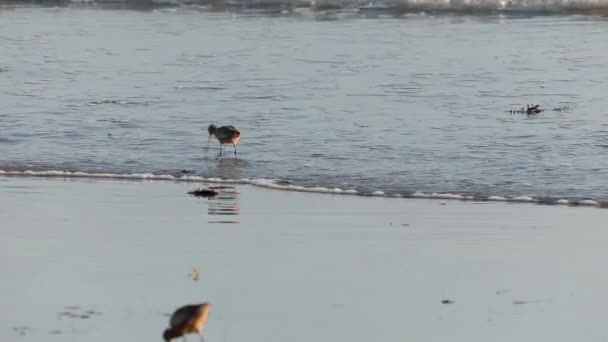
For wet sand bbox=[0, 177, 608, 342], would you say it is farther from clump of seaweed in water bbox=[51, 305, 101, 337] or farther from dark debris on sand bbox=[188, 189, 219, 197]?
dark debris on sand bbox=[188, 189, 219, 197]

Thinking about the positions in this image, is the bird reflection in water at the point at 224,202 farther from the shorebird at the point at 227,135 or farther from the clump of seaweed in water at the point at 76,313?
the clump of seaweed in water at the point at 76,313

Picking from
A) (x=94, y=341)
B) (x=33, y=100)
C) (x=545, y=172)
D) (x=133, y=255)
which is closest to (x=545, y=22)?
(x=33, y=100)

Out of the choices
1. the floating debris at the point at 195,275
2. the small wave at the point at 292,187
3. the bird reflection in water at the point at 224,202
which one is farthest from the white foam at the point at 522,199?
the floating debris at the point at 195,275

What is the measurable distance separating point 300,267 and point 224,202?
260 centimetres

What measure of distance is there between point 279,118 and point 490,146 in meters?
2.61

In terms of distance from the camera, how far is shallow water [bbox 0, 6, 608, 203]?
12.5 m

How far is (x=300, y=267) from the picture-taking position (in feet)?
27.2

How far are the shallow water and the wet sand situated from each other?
143 cm

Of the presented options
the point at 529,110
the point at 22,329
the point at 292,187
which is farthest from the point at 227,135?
the point at 22,329

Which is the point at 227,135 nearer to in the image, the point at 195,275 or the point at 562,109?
the point at 562,109

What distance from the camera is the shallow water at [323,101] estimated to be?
41.0ft

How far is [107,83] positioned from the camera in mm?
18047

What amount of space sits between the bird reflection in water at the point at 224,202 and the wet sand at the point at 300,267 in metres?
0.03

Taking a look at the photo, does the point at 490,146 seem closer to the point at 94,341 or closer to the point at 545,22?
the point at 94,341
